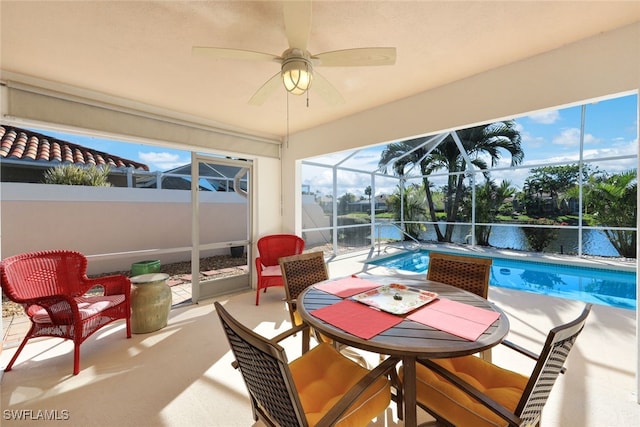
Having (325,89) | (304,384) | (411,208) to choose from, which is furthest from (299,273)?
(411,208)

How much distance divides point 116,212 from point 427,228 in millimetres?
8771

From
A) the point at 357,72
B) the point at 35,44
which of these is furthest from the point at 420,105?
the point at 35,44

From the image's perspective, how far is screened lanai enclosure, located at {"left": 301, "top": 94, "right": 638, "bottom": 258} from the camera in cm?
573

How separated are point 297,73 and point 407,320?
68.1 inches

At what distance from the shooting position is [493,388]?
4.40 ft

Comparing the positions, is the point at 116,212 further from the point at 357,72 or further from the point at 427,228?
the point at 427,228

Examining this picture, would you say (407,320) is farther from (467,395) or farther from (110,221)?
(110,221)

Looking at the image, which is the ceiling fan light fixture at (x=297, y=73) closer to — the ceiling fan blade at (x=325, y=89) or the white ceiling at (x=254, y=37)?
the ceiling fan blade at (x=325, y=89)

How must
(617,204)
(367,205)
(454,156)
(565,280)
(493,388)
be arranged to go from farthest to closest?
(454,156) < (367,205) < (617,204) < (565,280) < (493,388)

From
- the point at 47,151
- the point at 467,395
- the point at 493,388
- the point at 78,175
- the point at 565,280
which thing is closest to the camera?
the point at 467,395

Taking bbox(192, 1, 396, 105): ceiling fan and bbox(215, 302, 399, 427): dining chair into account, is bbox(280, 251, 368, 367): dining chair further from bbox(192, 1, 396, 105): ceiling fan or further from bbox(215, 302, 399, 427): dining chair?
bbox(192, 1, 396, 105): ceiling fan

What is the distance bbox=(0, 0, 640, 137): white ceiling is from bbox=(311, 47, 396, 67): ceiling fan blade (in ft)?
0.92

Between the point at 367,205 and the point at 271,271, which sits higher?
the point at 367,205

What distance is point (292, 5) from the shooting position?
1.38m
